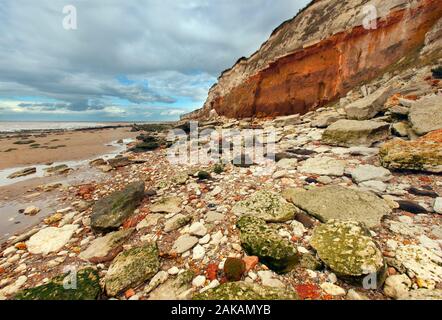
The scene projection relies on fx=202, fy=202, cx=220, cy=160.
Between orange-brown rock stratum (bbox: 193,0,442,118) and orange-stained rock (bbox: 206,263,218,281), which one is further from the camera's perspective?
orange-brown rock stratum (bbox: 193,0,442,118)

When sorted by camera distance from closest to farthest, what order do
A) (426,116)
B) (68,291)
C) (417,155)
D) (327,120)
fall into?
(68,291) → (417,155) → (426,116) → (327,120)

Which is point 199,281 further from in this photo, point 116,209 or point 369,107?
point 369,107

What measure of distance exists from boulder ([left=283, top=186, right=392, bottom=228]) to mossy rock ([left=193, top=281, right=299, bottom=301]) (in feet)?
4.79

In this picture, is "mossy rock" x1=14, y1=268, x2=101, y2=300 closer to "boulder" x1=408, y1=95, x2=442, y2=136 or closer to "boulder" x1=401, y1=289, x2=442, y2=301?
"boulder" x1=401, y1=289, x2=442, y2=301

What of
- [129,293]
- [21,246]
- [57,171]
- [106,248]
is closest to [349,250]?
[129,293]

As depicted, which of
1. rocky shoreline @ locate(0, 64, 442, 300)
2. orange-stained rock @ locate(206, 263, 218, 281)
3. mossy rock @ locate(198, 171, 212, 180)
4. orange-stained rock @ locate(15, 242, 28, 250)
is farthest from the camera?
mossy rock @ locate(198, 171, 212, 180)

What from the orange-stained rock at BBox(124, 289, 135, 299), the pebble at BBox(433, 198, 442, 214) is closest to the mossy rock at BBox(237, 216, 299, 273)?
the orange-stained rock at BBox(124, 289, 135, 299)

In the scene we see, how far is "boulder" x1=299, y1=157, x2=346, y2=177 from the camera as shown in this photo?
477 cm

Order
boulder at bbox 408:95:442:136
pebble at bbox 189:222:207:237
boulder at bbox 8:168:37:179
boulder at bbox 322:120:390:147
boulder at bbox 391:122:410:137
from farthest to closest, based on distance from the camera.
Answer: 1. boulder at bbox 8:168:37:179
2. boulder at bbox 322:120:390:147
3. boulder at bbox 391:122:410:137
4. boulder at bbox 408:95:442:136
5. pebble at bbox 189:222:207:237

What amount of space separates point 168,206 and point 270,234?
8.13ft

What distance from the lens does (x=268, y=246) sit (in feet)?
8.65

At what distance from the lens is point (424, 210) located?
3.04 metres
